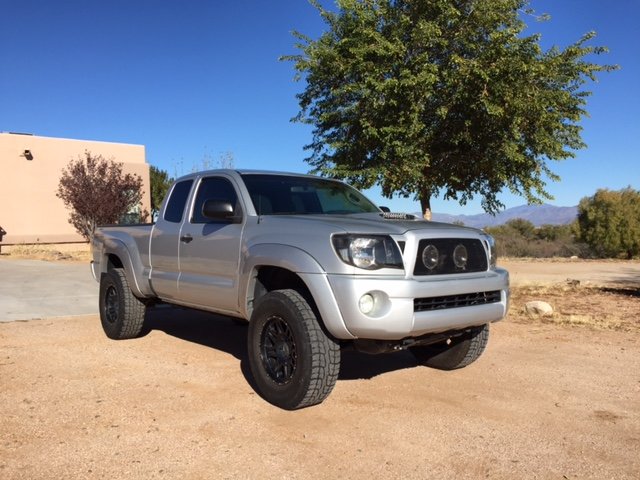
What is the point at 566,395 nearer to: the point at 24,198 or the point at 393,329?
the point at 393,329

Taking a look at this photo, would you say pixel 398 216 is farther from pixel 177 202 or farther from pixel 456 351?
pixel 177 202

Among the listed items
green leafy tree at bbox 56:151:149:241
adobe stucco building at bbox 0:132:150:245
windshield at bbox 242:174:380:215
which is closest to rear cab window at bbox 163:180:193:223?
windshield at bbox 242:174:380:215

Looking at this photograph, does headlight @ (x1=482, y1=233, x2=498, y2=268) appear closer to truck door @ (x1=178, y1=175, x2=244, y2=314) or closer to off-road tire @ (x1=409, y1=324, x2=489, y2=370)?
off-road tire @ (x1=409, y1=324, x2=489, y2=370)

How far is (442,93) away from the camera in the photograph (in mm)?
10969

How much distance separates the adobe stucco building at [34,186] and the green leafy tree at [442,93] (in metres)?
19.4

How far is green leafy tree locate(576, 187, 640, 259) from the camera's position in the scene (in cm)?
3347

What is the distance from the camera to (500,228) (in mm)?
49031

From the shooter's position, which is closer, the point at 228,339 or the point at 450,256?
the point at 450,256

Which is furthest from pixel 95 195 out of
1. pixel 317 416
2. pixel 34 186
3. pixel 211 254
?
pixel 317 416

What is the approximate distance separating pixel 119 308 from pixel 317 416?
344 cm

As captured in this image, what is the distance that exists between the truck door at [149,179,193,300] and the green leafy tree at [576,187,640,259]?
32.6 metres

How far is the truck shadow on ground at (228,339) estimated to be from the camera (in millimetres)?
5723

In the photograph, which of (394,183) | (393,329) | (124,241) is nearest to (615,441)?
(393,329)

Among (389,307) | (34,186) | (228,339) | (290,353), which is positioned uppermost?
(34,186)
